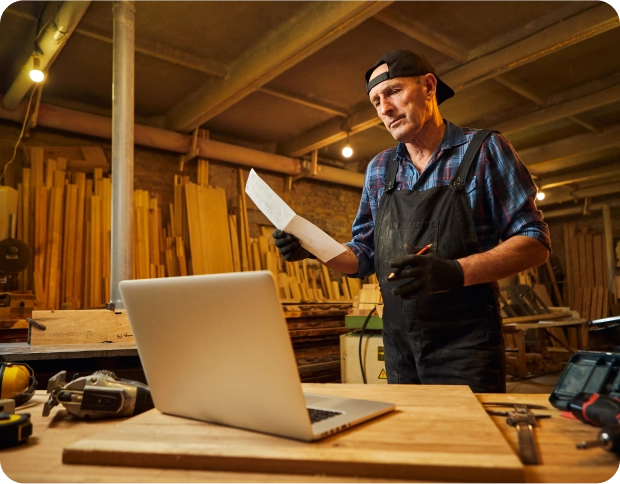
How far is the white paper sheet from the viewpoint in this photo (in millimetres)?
1353

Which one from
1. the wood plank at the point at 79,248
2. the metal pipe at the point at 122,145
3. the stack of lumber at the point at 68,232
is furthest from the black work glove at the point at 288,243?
the wood plank at the point at 79,248

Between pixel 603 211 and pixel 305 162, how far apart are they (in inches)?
256

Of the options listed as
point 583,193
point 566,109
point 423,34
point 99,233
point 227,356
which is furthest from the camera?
point 583,193

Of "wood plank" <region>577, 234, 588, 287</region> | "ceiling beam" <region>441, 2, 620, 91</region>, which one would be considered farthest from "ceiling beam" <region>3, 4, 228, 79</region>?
"wood plank" <region>577, 234, 588, 287</region>

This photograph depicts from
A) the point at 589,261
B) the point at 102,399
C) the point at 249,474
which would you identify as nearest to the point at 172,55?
the point at 102,399

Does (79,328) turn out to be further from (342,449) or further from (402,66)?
(342,449)

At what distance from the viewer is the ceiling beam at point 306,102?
226 inches

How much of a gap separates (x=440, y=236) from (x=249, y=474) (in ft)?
3.65

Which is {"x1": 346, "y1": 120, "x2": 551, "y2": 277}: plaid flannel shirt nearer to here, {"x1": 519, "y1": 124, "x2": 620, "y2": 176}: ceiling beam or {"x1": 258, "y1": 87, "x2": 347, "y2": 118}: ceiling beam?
{"x1": 258, "y1": 87, "x2": 347, "y2": 118}: ceiling beam

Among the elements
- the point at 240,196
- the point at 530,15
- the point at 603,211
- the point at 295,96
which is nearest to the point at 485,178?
the point at 530,15

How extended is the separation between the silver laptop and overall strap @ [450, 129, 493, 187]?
0.90 meters

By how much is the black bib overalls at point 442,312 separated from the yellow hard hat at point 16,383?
3.53ft

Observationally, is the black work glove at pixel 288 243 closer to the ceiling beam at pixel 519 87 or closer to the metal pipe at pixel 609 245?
the ceiling beam at pixel 519 87

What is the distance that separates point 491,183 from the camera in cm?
162
